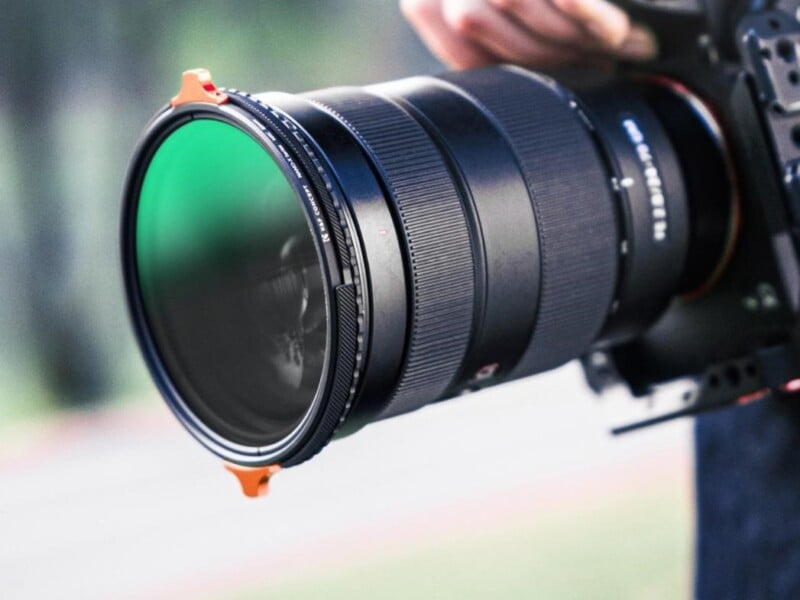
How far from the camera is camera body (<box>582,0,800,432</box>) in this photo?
0.93 m

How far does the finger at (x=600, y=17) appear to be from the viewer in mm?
962

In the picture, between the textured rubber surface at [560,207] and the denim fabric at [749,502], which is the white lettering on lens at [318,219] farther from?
the denim fabric at [749,502]

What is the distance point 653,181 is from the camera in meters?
0.96

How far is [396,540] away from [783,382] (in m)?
1.55

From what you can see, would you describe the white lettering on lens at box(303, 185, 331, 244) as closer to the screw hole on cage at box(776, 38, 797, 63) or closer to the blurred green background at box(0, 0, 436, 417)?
the screw hole on cage at box(776, 38, 797, 63)

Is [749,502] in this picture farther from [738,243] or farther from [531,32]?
[531,32]

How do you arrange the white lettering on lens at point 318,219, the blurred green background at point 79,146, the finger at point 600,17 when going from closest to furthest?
the white lettering on lens at point 318,219
the finger at point 600,17
the blurred green background at point 79,146

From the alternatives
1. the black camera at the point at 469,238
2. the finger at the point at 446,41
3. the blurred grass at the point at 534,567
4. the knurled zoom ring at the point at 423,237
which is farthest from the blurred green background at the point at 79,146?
the knurled zoom ring at the point at 423,237

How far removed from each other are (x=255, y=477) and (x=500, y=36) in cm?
40

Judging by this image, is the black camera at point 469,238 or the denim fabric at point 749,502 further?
the denim fabric at point 749,502

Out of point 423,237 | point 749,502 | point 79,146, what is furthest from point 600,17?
point 79,146

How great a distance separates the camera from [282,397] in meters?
0.87

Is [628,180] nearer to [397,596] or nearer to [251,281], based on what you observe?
[251,281]

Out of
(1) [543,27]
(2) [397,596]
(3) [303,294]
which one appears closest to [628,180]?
(1) [543,27]
